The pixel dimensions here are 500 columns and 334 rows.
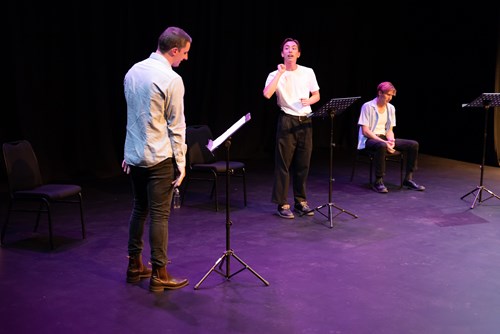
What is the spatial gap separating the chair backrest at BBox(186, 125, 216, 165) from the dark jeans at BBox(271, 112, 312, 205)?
0.72 m

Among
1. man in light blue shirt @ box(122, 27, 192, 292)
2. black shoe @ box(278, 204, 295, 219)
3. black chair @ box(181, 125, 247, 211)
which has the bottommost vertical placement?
black shoe @ box(278, 204, 295, 219)

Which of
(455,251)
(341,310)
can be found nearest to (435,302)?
(341,310)

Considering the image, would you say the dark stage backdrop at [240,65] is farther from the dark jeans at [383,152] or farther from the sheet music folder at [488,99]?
the sheet music folder at [488,99]

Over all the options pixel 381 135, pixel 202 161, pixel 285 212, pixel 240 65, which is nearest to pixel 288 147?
pixel 285 212

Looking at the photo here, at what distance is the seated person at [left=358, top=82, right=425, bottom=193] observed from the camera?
21.5 ft

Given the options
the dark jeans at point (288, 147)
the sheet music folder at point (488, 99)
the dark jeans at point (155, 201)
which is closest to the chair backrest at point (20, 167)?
the dark jeans at point (155, 201)

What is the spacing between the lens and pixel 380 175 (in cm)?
655

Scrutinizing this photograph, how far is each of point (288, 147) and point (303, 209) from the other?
23.7 inches

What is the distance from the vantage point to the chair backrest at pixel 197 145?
229 inches

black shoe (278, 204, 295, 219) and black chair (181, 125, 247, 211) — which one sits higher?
black chair (181, 125, 247, 211)

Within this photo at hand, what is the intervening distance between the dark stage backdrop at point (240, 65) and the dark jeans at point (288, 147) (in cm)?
274

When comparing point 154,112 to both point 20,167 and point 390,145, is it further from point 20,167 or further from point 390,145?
point 390,145

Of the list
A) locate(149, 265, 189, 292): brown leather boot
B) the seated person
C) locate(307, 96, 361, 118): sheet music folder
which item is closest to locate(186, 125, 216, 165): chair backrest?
locate(307, 96, 361, 118): sheet music folder

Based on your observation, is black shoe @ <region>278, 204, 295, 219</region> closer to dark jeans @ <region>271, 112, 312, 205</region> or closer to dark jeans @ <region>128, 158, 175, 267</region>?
dark jeans @ <region>271, 112, 312, 205</region>
